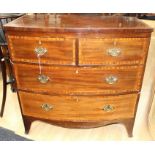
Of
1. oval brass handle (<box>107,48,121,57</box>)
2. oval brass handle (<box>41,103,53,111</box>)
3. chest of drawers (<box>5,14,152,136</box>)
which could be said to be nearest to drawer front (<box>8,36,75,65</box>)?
chest of drawers (<box>5,14,152,136</box>)

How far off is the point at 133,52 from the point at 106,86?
31 cm

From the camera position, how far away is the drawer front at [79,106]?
1.54 meters

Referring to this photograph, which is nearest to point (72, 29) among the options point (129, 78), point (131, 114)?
point (129, 78)

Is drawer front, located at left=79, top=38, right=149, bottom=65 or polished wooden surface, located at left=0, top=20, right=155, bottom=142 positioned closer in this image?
drawer front, located at left=79, top=38, right=149, bottom=65

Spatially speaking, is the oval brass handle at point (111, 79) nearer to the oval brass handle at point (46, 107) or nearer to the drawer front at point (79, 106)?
the drawer front at point (79, 106)

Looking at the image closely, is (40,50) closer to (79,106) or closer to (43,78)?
(43,78)

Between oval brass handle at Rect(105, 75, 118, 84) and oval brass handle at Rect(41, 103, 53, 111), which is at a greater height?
oval brass handle at Rect(105, 75, 118, 84)

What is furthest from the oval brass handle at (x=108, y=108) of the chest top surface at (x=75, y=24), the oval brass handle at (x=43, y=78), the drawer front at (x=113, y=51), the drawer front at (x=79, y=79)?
the chest top surface at (x=75, y=24)

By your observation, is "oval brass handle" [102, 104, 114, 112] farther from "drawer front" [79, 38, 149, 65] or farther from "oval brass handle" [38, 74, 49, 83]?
"oval brass handle" [38, 74, 49, 83]

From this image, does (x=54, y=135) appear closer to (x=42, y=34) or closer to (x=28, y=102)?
(x=28, y=102)

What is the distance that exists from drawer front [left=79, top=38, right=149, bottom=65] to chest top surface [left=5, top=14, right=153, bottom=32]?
0.07 metres

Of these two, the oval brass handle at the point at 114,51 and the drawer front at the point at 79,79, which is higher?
the oval brass handle at the point at 114,51

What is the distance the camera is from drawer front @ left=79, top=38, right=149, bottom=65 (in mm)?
1307
